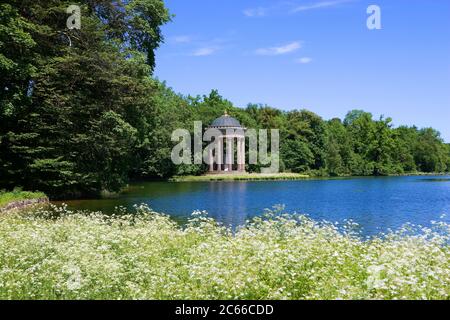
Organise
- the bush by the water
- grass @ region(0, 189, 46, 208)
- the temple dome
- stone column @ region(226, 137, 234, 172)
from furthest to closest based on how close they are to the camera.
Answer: the temple dome < stone column @ region(226, 137, 234, 172) < grass @ region(0, 189, 46, 208) < the bush by the water

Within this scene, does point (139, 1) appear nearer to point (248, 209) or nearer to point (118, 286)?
point (248, 209)

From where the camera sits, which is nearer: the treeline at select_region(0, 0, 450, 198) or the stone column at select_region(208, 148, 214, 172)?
the treeline at select_region(0, 0, 450, 198)

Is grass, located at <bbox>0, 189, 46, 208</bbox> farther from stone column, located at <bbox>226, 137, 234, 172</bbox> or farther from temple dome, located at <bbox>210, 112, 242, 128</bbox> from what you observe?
temple dome, located at <bbox>210, 112, 242, 128</bbox>

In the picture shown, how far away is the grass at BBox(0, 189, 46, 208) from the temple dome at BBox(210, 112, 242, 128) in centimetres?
5567

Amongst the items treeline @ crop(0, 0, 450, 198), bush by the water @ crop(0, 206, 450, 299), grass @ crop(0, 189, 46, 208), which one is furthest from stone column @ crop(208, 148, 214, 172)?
bush by the water @ crop(0, 206, 450, 299)

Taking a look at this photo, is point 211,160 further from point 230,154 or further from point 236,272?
point 236,272

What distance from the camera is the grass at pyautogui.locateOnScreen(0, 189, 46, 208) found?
82.5ft

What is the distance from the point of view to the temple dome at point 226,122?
84.8 meters

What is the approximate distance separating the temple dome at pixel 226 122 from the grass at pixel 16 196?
55.7m

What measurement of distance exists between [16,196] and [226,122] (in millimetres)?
59539

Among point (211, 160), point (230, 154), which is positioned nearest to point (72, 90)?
point (211, 160)

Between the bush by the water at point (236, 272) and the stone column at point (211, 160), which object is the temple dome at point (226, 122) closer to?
the stone column at point (211, 160)

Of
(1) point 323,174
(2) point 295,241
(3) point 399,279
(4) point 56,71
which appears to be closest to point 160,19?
(4) point 56,71

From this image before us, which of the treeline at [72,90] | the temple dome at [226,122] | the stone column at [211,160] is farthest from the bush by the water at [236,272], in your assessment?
the temple dome at [226,122]
